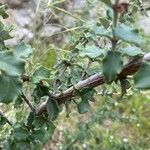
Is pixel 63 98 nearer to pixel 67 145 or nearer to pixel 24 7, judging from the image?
pixel 67 145

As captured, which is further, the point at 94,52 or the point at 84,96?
the point at 84,96

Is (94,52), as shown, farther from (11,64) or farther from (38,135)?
(38,135)

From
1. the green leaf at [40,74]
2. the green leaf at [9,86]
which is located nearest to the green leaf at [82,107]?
the green leaf at [40,74]

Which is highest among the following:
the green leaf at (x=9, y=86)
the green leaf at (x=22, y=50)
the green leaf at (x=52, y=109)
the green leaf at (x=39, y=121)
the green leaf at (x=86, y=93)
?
the green leaf at (x=22, y=50)

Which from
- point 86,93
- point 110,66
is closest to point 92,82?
point 86,93

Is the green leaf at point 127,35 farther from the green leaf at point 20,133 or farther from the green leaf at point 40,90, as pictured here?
the green leaf at point 20,133

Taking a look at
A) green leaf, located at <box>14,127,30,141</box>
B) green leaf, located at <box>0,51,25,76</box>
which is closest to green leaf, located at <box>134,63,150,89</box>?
green leaf, located at <box>0,51,25,76</box>

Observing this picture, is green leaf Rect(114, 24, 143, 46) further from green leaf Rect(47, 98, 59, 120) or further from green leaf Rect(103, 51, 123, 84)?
green leaf Rect(47, 98, 59, 120)
